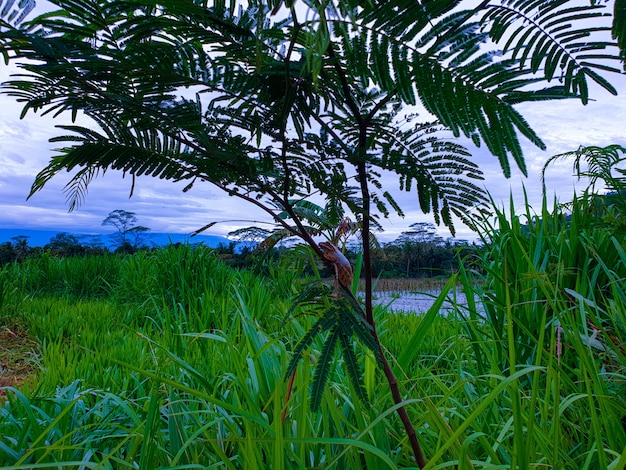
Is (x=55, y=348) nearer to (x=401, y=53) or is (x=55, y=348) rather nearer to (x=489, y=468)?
(x=489, y=468)

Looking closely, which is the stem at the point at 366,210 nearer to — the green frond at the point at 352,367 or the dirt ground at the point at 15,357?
the green frond at the point at 352,367

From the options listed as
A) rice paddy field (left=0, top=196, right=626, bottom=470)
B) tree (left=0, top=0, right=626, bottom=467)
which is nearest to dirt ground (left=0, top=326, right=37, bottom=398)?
rice paddy field (left=0, top=196, right=626, bottom=470)

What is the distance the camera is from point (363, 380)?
30.7 inches

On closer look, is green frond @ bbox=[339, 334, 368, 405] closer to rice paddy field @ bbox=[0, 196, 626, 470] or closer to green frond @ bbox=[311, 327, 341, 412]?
green frond @ bbox=[311, 327, 341, 412]

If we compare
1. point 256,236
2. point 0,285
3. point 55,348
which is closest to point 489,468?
point 256,236

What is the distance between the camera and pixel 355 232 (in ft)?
2.53

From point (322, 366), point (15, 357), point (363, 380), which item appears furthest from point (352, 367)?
point (15, 357)

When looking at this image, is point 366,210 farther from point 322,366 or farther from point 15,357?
point 15,357

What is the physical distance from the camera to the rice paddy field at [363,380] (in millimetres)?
863

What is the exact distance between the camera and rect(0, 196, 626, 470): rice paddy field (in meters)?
0.86

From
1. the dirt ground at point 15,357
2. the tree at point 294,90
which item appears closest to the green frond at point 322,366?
the tree at point 294,90

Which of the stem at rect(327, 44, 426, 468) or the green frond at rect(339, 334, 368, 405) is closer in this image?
the green frond at rect(339, 334, 368, 405)

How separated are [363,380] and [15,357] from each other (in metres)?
2.63

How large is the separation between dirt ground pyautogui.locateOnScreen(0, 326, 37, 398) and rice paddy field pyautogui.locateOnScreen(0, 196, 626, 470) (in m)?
0.02
